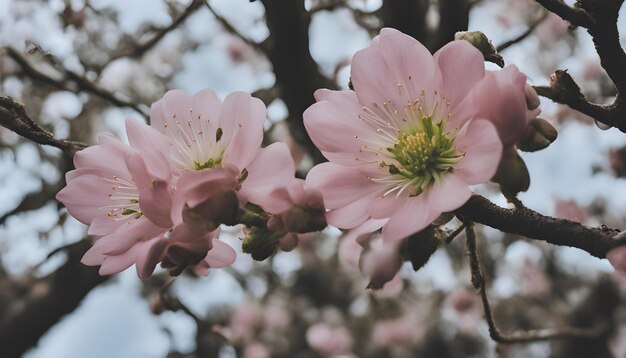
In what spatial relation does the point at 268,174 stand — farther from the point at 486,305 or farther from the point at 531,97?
the point at 486,305

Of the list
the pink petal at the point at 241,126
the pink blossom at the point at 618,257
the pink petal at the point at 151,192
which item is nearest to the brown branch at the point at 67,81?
the pink petal at the point at 241,126

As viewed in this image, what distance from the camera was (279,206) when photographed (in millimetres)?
618

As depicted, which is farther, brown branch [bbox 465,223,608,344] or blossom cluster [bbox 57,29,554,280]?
brown branch [bbox 465,223,608,344]

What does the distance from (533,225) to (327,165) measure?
0.74 ft

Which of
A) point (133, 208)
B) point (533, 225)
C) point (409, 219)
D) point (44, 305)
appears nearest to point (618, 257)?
point (533, 225)

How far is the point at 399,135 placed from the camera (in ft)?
2.51

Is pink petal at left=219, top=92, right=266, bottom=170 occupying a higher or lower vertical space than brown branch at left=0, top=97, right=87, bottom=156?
lower

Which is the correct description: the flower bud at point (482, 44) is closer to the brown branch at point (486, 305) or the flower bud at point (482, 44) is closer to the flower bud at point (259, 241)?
the brown branch at point (486, 305)

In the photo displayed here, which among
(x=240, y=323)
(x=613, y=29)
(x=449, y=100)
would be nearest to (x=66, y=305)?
(x=240, y=323)

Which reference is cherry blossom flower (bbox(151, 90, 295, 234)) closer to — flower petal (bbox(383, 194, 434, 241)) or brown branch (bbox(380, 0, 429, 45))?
flower petal (bbox(383, 194, 434, 241))

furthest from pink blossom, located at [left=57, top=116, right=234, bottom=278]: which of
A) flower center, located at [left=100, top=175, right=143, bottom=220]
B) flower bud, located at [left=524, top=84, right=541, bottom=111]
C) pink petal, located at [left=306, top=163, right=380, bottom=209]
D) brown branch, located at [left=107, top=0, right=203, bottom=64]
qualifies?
brown branch, located at [left=107, top=0, right=203, bottom=64]

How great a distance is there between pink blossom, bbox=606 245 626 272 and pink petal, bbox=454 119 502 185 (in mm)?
138

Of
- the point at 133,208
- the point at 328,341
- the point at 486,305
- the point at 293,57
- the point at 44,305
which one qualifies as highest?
the point at 133,208

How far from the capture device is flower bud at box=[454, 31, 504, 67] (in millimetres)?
668
